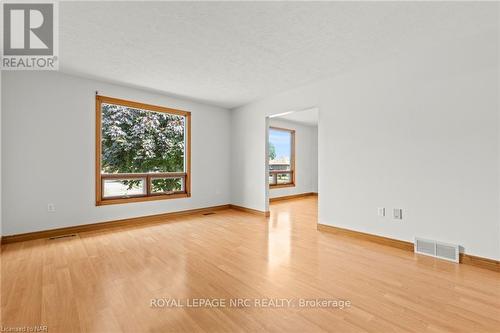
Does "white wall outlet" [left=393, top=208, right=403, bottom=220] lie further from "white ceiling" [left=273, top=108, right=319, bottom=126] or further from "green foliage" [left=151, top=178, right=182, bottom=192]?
"green foliage" [left=151, top=178, right=182, bottom=192]

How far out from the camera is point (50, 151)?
3729 mm

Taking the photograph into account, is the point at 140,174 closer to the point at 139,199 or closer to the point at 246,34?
the point at 139,199

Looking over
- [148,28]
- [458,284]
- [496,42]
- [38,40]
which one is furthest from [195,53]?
[458,284]

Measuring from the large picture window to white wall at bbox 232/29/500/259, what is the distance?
3.43m

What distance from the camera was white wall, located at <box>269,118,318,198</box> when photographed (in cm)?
798

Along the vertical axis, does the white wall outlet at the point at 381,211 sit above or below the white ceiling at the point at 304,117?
below

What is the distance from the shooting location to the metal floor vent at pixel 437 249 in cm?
275

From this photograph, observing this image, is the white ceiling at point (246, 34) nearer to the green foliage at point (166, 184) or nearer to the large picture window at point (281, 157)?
the green foliage at point (166, 184)

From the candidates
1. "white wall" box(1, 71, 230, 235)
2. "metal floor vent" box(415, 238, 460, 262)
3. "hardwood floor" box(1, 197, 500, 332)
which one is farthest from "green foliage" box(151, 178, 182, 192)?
"metal floor vent" box(415, 238, 460, 262)

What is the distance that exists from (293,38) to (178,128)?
350cm

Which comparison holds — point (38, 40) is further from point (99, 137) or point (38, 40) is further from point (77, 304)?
point (77, 304)

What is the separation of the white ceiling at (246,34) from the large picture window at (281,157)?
3.89 meters

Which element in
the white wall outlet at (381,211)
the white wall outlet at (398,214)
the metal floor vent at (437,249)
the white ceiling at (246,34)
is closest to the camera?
the white ceiling at (246,34)

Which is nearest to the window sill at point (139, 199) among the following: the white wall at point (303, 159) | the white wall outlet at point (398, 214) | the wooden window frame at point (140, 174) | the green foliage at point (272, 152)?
the wooden window frame at point (140, 174)
